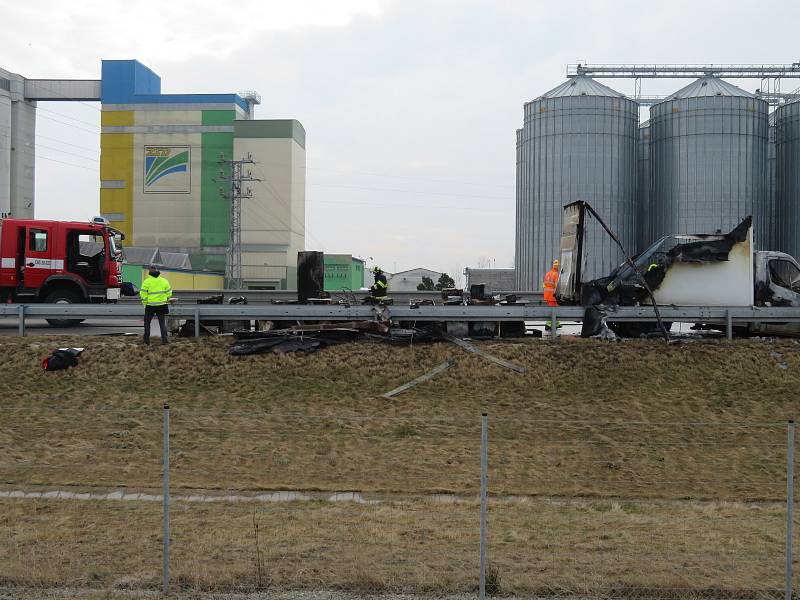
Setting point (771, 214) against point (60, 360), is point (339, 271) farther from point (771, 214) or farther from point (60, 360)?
point (60, 360)

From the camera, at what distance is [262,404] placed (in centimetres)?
1203

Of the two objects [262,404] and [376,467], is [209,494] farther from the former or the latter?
[262,404]

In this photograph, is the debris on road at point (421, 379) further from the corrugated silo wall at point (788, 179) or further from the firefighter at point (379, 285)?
the corrugated silo wall at point (788, 179)

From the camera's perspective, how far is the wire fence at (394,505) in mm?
6230

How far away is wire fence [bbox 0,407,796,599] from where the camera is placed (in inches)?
245

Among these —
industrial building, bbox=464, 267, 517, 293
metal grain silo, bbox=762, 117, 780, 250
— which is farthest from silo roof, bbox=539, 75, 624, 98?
industrial building, bbox=464, 267, 517, 293

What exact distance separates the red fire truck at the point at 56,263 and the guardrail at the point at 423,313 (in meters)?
3.89

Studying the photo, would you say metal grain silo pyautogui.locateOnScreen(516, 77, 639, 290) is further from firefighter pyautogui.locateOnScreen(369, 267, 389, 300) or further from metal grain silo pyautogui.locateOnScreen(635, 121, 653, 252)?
firefighter pyautogui.locateOnScreen(369, 267, 389, 300)

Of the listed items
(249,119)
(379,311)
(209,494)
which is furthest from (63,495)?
(249,119)

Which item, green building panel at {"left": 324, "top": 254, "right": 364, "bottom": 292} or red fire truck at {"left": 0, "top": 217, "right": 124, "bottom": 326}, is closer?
red fire truck at {"left": 0, "top": 217, "right": 124, "bottom": 326}

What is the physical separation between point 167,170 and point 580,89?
3875 cm

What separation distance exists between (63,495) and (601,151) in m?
28.5

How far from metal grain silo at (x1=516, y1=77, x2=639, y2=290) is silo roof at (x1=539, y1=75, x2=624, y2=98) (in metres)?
0.07

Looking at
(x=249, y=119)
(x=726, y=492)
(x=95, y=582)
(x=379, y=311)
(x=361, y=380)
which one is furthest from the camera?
(x=249, y=119)
